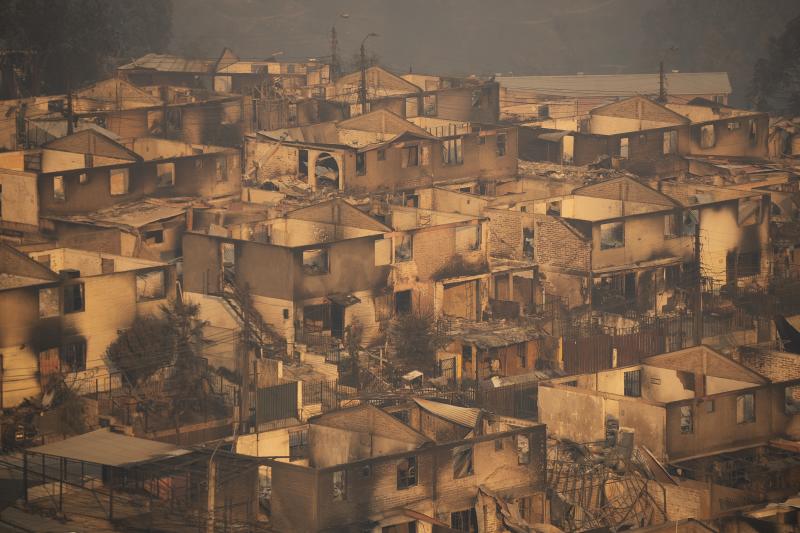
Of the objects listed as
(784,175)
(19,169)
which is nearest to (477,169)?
(784,175)

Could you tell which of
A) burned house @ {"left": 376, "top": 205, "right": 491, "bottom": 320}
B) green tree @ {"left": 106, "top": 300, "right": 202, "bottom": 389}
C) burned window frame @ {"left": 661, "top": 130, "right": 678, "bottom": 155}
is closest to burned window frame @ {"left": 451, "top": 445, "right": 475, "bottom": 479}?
green tree @ {"left": 106, "top": 300, "right": 202, "bottom": 389}

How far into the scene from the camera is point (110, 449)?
3120 centimetres

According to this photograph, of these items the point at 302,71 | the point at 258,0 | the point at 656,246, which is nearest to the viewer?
the point at 656,246

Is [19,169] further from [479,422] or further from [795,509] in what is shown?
[795,509]

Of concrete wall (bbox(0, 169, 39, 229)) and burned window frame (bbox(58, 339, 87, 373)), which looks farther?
concrete wall (bbox(0, 169, 39, 229))

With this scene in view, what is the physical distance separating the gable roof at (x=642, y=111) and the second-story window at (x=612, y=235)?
54.4 feet

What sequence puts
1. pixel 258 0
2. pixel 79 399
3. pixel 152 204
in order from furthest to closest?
1. pixel 258 0
2. pixel 152 204
3. pixel 79 399

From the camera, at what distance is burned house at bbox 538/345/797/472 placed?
34844 mm

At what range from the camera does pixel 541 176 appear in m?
56.3

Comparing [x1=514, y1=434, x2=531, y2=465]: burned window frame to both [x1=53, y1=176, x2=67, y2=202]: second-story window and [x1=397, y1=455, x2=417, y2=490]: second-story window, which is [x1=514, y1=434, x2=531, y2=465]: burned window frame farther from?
[x1=53, y1=176, x2=67, y2=202]: second-story window

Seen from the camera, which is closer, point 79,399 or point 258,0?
point 79,399

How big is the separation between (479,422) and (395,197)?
63.3ft

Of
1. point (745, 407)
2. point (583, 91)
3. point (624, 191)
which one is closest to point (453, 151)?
point (624, 191)

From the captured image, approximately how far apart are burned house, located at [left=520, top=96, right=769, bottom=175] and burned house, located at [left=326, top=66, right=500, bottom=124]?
350cm
